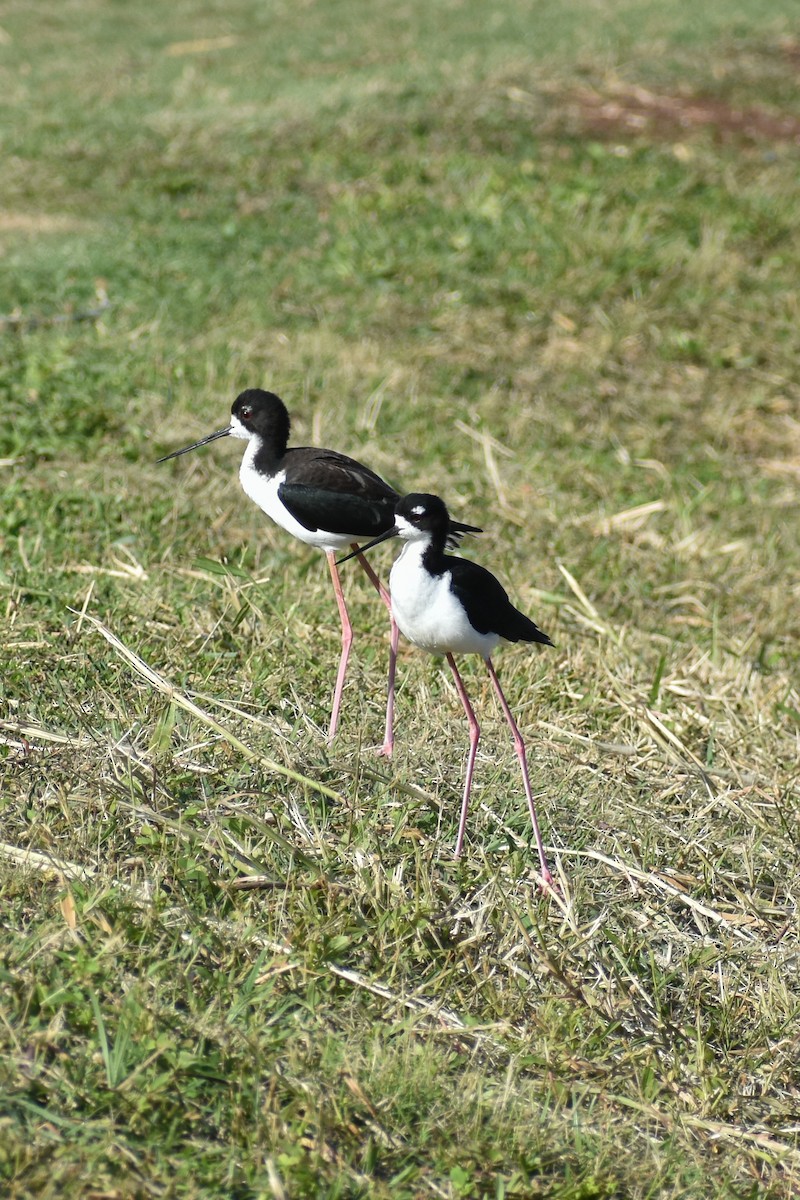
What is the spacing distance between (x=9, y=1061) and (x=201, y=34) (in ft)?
45.6

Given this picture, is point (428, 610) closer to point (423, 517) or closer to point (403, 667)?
point (423, 517)

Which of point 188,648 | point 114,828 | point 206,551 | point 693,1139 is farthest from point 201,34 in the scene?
point 693,1139

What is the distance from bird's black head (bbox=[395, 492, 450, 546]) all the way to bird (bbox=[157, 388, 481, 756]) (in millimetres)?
628

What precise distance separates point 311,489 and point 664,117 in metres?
7.99

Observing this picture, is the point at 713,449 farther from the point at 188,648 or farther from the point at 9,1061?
the point at 9,1061

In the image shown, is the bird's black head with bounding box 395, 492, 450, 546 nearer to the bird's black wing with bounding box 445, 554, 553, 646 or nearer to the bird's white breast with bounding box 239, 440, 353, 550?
the bird's black wing with bounding box 445, 554, 553, 646

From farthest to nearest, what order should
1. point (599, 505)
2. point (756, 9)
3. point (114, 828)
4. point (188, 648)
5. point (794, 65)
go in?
point (756, 9)
point (794, 65)
point (599, 505)
point (188, 648)
point (114, 828)

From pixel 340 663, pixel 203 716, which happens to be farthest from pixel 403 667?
pixel 203 716

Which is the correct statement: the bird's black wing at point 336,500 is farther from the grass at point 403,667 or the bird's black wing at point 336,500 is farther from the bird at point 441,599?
the bird at point 441,599

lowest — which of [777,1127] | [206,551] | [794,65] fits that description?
[777,1127]

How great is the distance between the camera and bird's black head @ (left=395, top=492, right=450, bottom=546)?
382 centimetres

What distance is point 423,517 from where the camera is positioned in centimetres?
383

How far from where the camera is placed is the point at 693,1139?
3197 millimetres

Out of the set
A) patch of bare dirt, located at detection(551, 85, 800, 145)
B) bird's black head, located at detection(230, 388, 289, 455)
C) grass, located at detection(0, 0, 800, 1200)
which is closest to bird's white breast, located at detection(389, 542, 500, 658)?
grass, located at detection(0, 0, 800, 1200)
